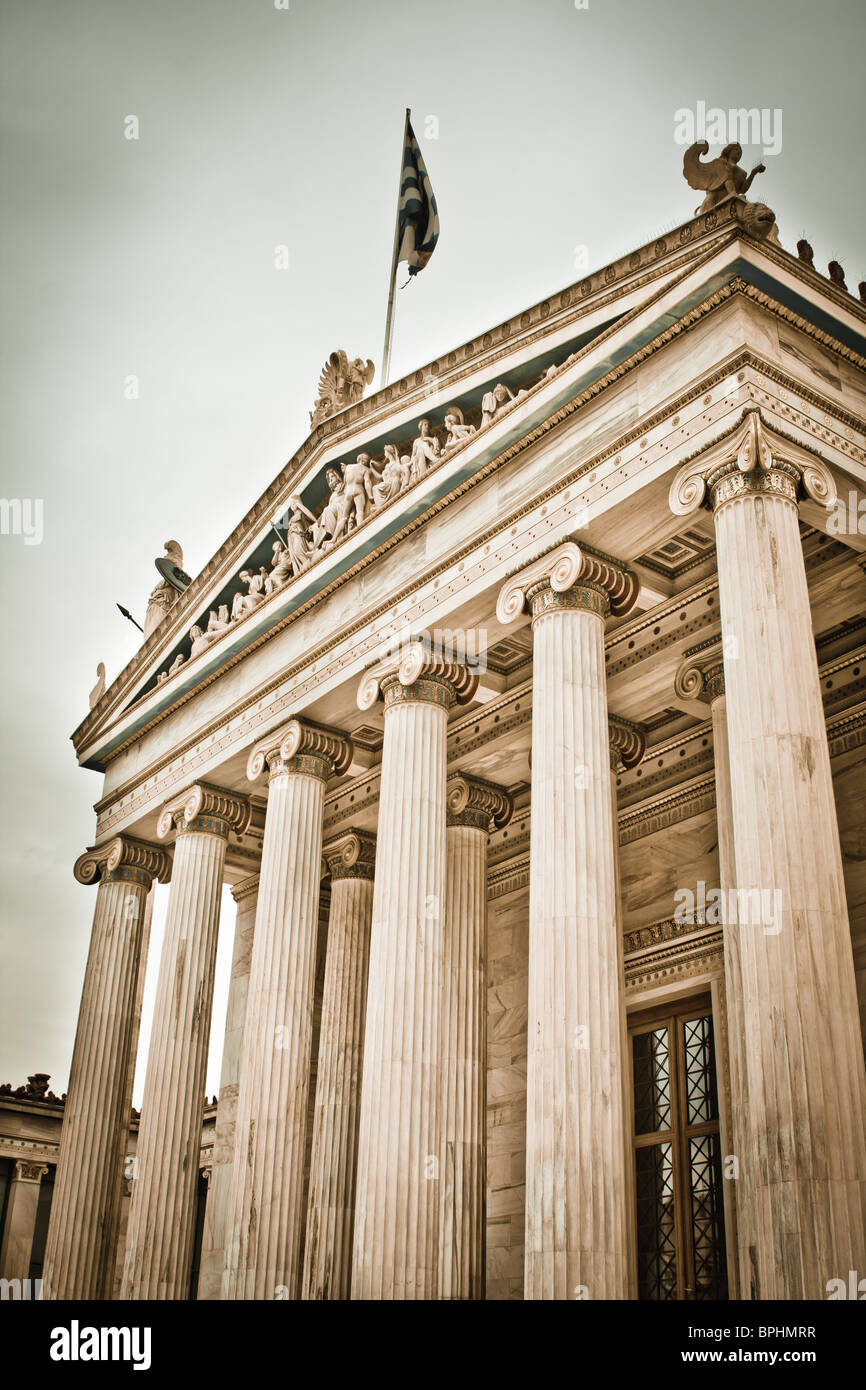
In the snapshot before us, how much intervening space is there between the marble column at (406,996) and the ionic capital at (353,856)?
715 centimetres

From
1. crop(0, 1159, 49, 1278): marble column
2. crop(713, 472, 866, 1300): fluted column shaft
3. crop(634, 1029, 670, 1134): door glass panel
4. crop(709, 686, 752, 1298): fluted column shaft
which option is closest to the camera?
crop(713, 472, 866, 1300): fluted column shaft

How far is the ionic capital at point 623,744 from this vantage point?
24.0 m

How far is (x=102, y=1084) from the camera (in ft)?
89.4

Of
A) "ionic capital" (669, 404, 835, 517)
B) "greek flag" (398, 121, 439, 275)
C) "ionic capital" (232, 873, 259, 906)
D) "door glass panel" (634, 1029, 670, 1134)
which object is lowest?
"door glass panel" (634, 1029, 670, 1134)

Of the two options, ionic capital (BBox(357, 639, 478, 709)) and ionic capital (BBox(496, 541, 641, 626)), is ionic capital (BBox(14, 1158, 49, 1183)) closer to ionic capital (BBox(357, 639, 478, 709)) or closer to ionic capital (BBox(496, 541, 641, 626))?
ionic capital (BBox(357, 639, 478, 709))

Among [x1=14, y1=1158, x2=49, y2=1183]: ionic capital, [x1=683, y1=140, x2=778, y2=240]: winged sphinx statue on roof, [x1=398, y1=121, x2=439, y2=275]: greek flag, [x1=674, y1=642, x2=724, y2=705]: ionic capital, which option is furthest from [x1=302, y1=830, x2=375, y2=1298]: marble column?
[x1=683, y1=140, x2=778, y2=240]: winged sphinx statue on roof

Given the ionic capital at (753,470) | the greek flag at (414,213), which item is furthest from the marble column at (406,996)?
the greek flag at (414,213)

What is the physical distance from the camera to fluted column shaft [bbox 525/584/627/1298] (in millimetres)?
14914

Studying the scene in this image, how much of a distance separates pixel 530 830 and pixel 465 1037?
3854 millimetres

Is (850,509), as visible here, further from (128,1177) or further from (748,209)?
(128,1177)

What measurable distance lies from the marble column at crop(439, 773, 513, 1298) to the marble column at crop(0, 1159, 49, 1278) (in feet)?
63.7

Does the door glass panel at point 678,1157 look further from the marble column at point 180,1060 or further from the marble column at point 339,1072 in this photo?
the marble column at point 180,1060

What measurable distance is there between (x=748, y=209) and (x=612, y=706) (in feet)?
32.1

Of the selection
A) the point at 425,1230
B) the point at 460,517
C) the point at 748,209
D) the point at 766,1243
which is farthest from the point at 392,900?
the point at 748,209
